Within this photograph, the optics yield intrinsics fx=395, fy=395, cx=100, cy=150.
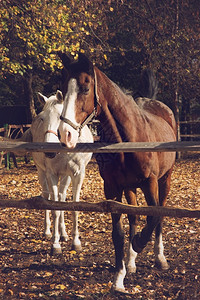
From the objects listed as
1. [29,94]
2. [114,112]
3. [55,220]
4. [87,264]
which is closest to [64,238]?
[55,220]

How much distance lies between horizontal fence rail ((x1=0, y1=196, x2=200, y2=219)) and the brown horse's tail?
2.79 m

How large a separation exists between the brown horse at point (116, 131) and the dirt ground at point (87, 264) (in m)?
0.28

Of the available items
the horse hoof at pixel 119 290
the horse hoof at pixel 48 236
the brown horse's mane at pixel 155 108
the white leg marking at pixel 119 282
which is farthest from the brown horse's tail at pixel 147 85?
the horse hoof at pixel 119 290

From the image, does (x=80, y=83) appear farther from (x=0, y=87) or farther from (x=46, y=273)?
(x=0, y=87)

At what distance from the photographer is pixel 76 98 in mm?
3844

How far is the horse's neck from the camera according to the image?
426 cm

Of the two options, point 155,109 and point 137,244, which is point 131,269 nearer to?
point 137,244

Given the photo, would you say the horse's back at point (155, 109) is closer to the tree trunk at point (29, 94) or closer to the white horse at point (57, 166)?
the white horse at point (57, 166)

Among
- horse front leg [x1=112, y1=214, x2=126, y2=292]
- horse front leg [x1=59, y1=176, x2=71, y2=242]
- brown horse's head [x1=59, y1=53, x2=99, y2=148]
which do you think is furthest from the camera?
horse front leg [x1=59, y1=176, x2=71, y2=242]

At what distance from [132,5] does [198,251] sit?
14.8m

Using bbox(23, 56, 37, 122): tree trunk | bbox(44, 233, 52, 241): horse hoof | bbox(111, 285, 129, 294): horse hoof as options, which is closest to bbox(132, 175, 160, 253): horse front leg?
bbox(111, 285, 129, 294): horse hoof

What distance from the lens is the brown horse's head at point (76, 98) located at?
12.2 feet

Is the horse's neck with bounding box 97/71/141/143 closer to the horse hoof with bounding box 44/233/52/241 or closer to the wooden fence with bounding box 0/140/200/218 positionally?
the wooden fence with bounding box 0/140/200/218

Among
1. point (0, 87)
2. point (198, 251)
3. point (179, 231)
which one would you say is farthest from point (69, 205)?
point (0, 87)
